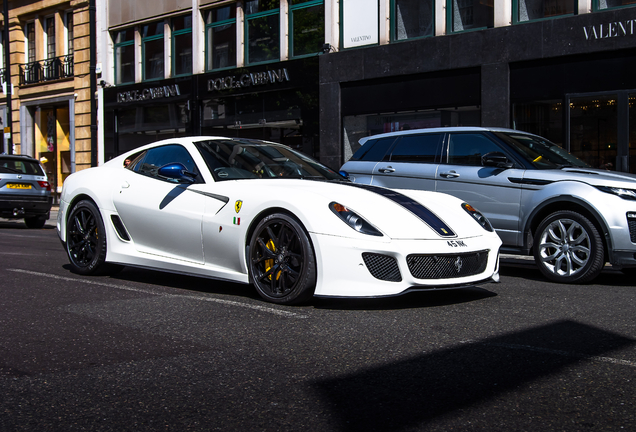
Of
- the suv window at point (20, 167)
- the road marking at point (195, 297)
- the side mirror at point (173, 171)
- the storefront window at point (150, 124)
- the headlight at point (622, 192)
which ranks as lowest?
the road marking at point (195, 297)

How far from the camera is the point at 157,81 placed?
24047mm

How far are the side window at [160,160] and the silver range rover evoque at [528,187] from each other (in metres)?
3.07

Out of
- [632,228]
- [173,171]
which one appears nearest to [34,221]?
[173,171]

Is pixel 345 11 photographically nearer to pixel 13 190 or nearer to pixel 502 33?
pixel 502 33

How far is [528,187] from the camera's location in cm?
743

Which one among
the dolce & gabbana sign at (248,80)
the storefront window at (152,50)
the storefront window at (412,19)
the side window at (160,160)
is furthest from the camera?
the storefront window at (152,50)

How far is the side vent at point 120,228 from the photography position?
6.68m

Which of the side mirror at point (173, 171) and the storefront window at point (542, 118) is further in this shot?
the storefront window at point (542, 118)

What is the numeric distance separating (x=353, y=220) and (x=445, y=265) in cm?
75

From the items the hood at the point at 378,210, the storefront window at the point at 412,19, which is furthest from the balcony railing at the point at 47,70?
the hood at the point at 378,210

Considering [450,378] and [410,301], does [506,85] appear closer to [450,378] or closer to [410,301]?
[410,301]

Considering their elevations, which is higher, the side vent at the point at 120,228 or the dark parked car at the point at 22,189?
the dark parked car at the point at 22,189

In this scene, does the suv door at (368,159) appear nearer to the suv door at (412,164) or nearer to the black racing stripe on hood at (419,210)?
the suv door at (412,164)

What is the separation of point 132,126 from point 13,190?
9.09 metres
